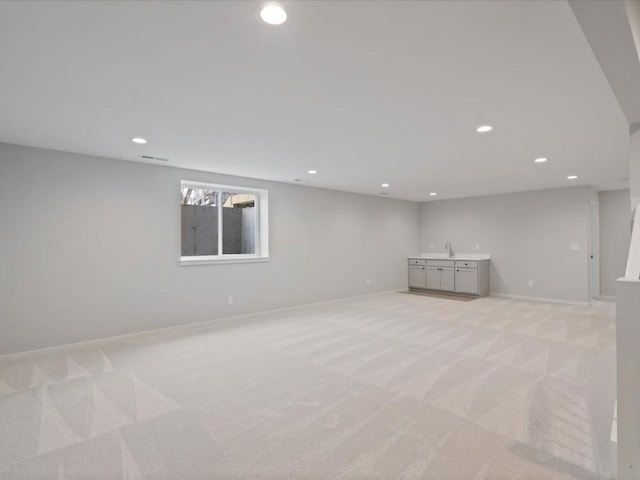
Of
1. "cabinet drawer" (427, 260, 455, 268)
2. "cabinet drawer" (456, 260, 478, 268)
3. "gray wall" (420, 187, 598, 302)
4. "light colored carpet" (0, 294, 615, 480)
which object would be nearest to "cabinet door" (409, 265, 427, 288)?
"cabinet drawer" (427, 260, 455, 268)

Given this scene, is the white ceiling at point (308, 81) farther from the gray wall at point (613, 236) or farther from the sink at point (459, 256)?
the sink at point (459, 256)

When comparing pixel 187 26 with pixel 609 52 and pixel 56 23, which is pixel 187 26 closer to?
pixel 56 23

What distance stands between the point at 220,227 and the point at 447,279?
5.37 metres

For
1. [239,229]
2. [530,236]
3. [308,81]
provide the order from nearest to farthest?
[308,81] < [239,229] < [530,236]

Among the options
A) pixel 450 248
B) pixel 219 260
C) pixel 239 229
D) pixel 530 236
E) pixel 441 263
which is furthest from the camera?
pixel 450 248

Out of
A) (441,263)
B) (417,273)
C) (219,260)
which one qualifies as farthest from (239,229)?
(441,263)

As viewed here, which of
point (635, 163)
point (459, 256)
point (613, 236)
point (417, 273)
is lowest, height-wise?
point (417, 273)

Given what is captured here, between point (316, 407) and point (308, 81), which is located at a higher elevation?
point (308, 81)

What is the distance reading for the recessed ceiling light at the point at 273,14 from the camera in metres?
1.52

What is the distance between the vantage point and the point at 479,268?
23.6ft

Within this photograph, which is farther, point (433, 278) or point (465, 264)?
point (433, 278)

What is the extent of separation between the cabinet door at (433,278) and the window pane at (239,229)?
4.53 metres

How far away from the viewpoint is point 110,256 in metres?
4.18

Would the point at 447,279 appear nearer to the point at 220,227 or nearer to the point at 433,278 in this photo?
the point at 433,278
